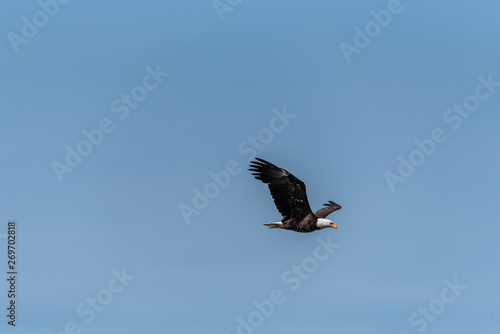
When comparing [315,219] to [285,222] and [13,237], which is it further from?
[13,237]

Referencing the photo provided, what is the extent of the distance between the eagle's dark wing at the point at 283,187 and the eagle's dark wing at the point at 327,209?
10.7 feet

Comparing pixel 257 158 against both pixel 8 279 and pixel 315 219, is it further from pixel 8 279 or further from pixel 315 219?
pixel 8 279

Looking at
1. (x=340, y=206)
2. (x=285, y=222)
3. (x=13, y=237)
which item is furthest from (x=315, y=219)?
(x=13, y=237)

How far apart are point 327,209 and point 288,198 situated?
16.4ft

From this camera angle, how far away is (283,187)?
1617 inches

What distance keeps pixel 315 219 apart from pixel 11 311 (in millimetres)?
12620

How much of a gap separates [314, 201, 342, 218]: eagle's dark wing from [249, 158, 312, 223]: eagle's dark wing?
10.7ft

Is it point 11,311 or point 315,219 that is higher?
point 11,311

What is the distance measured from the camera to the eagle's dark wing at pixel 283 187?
4088 centimetres

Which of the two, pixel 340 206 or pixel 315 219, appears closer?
pixel 315 219

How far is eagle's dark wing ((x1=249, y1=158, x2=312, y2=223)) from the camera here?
40875 mm

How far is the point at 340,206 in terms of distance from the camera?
153 ft

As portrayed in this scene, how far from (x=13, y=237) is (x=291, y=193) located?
1105cm

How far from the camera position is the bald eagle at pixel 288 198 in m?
40.9
